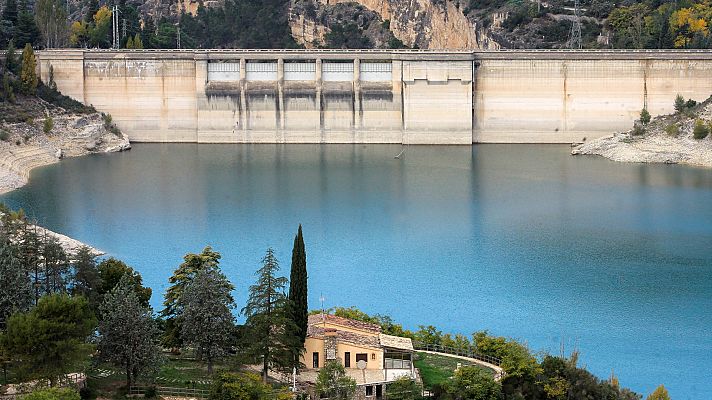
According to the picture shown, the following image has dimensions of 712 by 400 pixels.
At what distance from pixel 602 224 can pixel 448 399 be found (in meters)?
18.6

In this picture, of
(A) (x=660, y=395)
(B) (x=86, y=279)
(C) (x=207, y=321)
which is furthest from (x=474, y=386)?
(B) (x=86, y=279)

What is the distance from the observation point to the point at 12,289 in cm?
2217

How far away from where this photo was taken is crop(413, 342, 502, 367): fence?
2273 centimetres

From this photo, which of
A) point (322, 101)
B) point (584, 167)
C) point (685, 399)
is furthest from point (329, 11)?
point (685, 399)

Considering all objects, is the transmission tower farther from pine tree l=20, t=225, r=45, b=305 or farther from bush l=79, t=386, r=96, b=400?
bush l=79, t=386, r=96, b=400

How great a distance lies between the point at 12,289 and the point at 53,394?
14.8ft

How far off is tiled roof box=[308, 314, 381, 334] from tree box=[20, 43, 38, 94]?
35.4m

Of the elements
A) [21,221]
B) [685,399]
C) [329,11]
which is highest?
[329,11]

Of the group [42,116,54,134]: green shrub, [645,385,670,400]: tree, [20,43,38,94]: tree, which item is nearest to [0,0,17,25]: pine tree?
[20,43,38,94]: tree

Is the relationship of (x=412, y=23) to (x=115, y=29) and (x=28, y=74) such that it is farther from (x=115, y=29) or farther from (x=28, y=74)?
(x=28, y=74)

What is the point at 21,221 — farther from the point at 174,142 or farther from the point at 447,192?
the point at 174,142

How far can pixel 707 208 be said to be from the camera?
4106cm

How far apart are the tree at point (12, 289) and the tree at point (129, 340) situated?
1739mm

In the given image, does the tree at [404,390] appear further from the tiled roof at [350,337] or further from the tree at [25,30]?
the tree at [25,30]
